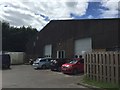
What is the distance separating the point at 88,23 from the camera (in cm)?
3831

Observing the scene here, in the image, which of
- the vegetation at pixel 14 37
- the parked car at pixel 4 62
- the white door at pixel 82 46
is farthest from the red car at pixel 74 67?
the vegetation at pixel 14 37

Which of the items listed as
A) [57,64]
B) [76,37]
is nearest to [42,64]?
[57,64]

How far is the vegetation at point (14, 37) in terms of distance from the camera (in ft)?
234

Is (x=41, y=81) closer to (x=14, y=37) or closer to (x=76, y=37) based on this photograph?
(x=76, y=37)

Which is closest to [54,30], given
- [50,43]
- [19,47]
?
[50,43]

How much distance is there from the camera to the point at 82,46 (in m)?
39.2

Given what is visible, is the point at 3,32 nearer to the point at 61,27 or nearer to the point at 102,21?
the point at 61,27

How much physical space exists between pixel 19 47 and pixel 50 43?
2222cm

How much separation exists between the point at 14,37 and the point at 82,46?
37178mm

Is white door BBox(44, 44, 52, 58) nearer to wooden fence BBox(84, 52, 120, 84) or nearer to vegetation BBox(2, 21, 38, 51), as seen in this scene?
vegetation BBox(2, 21, 38, 51)

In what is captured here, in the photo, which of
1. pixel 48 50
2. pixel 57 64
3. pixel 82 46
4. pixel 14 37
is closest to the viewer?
pixel 57 64

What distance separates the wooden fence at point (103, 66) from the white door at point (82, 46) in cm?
1659

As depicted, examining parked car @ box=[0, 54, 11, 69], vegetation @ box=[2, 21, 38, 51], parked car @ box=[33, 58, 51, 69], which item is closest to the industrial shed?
parked car @ box=[33, 58, 51, 69]

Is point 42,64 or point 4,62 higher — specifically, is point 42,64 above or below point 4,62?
below
